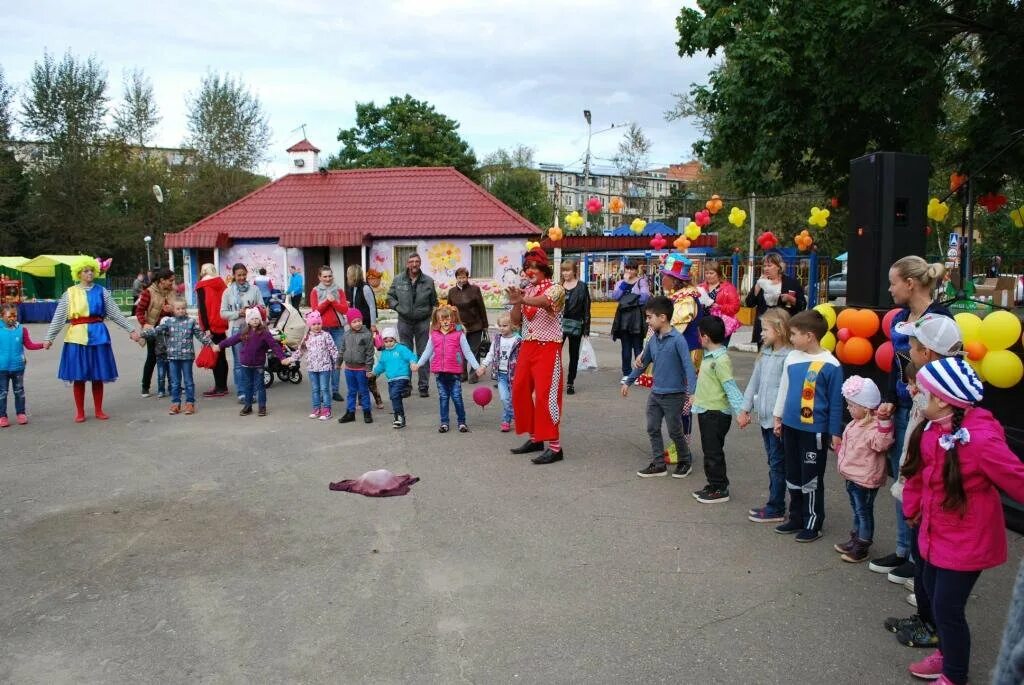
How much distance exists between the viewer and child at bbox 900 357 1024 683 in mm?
3387

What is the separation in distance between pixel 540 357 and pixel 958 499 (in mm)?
4525

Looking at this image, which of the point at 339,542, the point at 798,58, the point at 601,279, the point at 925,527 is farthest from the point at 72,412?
the point at 601,279

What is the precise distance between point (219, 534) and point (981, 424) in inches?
187

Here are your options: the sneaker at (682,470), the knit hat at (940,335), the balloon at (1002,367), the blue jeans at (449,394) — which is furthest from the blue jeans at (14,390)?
the balloon at (1002,367)

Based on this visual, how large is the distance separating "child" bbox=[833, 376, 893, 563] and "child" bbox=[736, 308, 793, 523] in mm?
772

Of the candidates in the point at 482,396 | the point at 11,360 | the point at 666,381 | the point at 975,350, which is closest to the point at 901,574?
the point at 975,350

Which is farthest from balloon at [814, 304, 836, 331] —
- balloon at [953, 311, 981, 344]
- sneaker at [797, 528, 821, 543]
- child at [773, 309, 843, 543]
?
sneaker at [797, 528, 821, 543]

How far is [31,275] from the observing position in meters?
32.7

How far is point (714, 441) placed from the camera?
639cm

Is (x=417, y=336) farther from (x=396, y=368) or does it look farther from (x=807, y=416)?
(x=807, y=416)

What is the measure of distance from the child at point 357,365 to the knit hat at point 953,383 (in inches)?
277

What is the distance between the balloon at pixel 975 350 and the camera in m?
6.07

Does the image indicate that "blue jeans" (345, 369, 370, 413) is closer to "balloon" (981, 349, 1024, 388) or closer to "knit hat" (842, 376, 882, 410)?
"knit hat" (842, 376, 882, 410)

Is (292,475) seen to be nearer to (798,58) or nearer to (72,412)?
(72,412)
